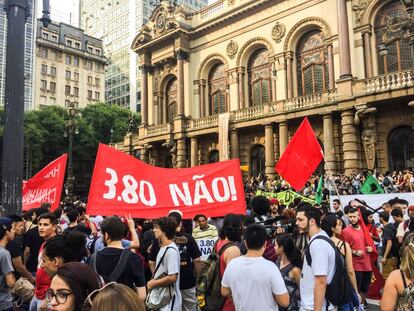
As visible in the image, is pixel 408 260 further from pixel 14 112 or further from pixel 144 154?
pixel 144 154

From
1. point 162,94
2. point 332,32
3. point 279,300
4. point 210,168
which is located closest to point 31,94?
point 162,94

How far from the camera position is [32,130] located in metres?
41.3

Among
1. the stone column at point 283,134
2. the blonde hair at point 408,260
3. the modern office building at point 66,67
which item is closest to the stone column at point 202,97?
the stone column at point 283,134

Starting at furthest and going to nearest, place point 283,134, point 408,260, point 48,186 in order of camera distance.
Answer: point 283,134 < point 48,186 < point 408,260

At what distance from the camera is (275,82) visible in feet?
81.0

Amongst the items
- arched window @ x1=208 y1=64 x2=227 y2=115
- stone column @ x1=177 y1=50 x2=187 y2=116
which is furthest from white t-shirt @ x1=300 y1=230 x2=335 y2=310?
stone column @ x1=177 y1=50 x2=187 y2=116

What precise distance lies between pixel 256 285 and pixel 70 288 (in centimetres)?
192

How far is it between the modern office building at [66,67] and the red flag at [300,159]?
Answer: 5414cm

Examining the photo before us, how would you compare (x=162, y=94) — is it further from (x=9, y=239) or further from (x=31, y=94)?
(x=31, y=94)

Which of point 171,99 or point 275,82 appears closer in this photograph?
point 275,82

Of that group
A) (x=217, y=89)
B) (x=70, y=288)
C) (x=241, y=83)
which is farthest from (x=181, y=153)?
(x=70, y=288)

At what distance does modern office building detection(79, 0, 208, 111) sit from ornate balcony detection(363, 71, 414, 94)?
5730 cm

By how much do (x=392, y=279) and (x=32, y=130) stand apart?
42.8 m

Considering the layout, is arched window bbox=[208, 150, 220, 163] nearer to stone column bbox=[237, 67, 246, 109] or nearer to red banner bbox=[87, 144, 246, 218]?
stone column bbox=[237, 67, 246, 109]
